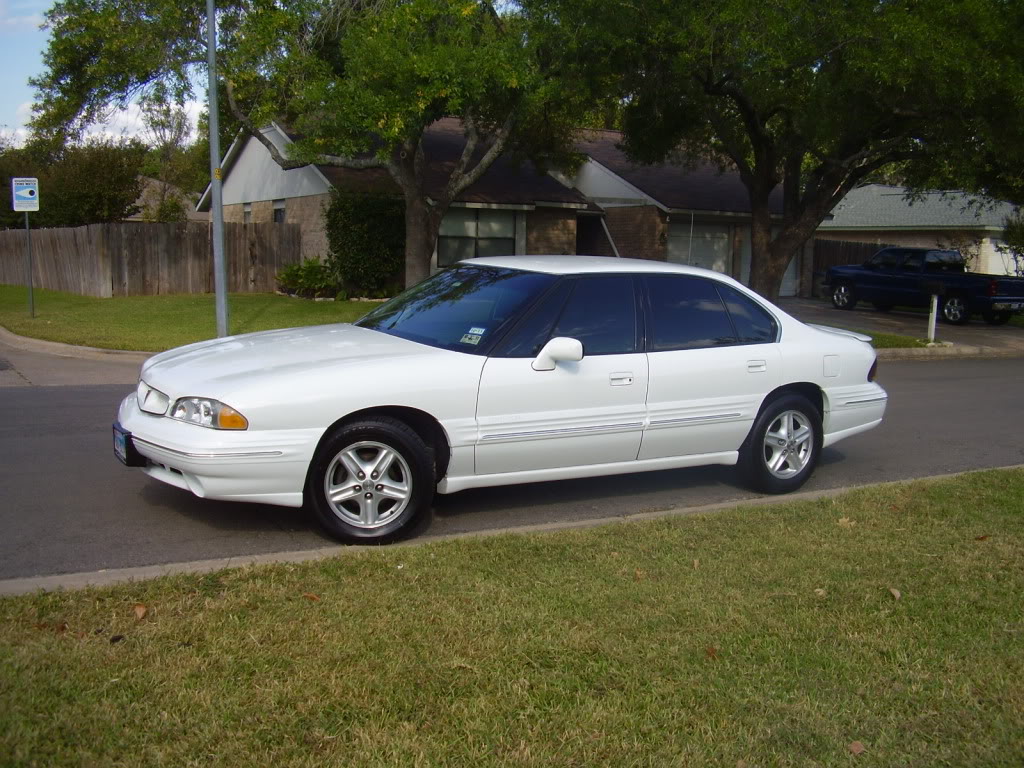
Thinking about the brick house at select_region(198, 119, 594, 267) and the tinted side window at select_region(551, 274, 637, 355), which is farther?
the brick house at select_region(198, 119, 594, 267)

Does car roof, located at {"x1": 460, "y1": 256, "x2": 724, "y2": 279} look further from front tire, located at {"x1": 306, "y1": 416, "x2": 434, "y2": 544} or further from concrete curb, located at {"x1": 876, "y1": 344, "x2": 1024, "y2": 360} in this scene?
concrete curb, located at {"x1": 876, "y1": 344, "x2": 1024, "y2": 360}

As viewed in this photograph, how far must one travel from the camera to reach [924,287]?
2347 centimetres

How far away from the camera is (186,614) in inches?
161

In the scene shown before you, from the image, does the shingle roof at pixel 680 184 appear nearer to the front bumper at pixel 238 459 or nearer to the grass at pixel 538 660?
the front bumper at pixel 238 459

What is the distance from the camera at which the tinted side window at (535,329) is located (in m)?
5.84

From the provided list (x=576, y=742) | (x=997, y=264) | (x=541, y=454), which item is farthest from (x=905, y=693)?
(x=997, y=264)

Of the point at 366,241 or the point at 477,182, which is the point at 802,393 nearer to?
the point at 366,241

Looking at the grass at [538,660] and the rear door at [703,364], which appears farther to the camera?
the rear door at [703,364]

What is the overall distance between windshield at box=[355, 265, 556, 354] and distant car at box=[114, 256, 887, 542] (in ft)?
0.05

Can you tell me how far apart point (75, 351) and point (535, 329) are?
10440mm

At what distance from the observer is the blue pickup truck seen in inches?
930

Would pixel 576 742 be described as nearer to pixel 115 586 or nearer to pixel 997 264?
pixel 115 586

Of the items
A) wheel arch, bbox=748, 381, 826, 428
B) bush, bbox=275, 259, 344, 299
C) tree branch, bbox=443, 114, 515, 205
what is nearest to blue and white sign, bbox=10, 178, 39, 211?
bush, bbox=275, 259, 344, 299

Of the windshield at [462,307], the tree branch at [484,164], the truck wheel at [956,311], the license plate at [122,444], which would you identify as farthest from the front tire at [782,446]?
the truck wheel at [956,311]
